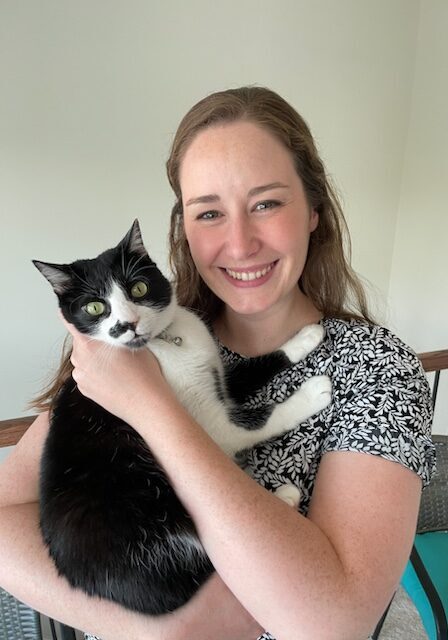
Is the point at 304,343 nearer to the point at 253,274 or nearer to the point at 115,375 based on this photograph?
the point at 253,274

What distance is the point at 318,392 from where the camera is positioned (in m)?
0.97

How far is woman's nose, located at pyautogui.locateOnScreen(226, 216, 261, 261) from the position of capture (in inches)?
37.9

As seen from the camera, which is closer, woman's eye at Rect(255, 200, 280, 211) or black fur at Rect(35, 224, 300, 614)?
black fur at Rect(35, 224, 300, 614)

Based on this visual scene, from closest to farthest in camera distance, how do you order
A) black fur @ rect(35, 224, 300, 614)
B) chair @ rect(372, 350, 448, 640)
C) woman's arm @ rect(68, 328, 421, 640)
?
woman's arm @ rect(68, 328, 421, 640), black fur @ rect(35, 224, 300, 614), chair @ rect(372, 350, 448, 640)

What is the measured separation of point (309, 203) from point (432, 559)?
1.44 m

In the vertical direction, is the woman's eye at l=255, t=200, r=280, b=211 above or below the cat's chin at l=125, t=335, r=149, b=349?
above

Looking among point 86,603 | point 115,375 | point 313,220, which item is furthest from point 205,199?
point 86,603

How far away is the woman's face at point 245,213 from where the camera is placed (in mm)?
951

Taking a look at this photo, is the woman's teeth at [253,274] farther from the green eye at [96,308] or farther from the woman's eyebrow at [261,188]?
the green eye at [96,308]

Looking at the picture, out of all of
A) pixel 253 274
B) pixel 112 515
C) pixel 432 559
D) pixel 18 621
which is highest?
pixel 253 274

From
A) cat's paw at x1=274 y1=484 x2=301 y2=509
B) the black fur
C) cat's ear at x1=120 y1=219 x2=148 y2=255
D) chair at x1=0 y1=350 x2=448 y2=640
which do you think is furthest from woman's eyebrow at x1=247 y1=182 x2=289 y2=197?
chair at x1=0 y1=350 x2=448 y2=640

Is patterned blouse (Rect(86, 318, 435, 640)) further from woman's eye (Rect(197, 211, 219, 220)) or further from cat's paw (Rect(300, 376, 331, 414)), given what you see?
woman's eye (Rect(197, 211, 219, 220))

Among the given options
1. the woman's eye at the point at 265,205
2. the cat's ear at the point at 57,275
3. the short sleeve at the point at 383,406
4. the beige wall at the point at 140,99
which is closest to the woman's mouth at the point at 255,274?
the woman's eye at the point at 265,205

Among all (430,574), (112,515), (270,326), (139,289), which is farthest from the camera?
(430,574)
